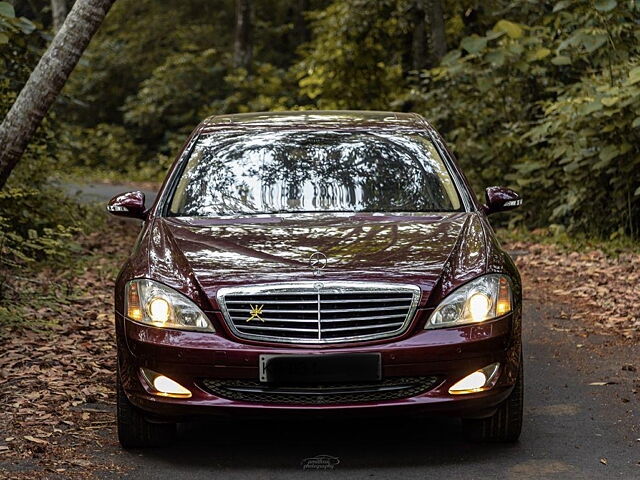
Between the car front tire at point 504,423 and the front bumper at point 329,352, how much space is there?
21cm

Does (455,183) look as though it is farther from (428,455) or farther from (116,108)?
(116,108)

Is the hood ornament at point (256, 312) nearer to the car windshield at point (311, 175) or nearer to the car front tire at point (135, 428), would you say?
the car front tire at point (135, 428)

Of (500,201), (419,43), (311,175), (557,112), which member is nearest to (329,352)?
(311,175)

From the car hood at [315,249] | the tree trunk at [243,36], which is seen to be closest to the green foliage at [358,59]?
the tree trunk at [243,36]

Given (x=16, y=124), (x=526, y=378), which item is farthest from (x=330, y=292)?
(x=16, y=124)

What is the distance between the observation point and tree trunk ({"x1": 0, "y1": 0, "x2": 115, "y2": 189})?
29.6 feet

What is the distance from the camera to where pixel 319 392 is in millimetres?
5137

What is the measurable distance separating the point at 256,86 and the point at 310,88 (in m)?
6.89

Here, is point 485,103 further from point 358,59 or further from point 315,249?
point 315,249

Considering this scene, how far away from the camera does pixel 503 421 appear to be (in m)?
5.56

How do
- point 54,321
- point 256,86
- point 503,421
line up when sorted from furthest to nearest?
point 256,86 → point 54,321 → point 503,421

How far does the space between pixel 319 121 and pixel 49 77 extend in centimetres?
308

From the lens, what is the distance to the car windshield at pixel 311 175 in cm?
625

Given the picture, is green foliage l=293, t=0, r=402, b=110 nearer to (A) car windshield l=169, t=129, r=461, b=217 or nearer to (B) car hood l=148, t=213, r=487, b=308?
(A) car windshield l=169, t=129, r=461, b=217
